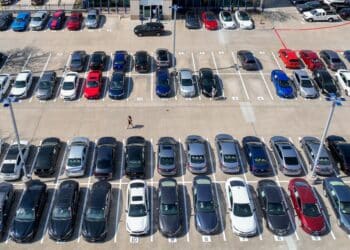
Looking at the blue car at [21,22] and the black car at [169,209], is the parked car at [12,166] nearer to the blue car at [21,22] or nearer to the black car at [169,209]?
the black car at [169,209]

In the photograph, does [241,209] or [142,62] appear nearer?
[241,209]

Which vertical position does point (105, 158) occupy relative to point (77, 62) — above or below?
below

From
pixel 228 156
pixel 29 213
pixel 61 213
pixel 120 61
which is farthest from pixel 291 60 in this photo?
pixel 29 213

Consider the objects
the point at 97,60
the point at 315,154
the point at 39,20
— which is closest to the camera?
the point at 315,154


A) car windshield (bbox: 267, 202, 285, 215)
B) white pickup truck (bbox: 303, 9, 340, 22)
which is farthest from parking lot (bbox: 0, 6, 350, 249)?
white pickup truck (bbox: 303, 9, 340, 22)

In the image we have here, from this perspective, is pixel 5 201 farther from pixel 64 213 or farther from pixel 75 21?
pixel 75 21

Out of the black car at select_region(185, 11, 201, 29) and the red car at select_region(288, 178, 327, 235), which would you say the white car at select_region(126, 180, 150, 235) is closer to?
the red car at select_region(288, 178, 327, 235)
